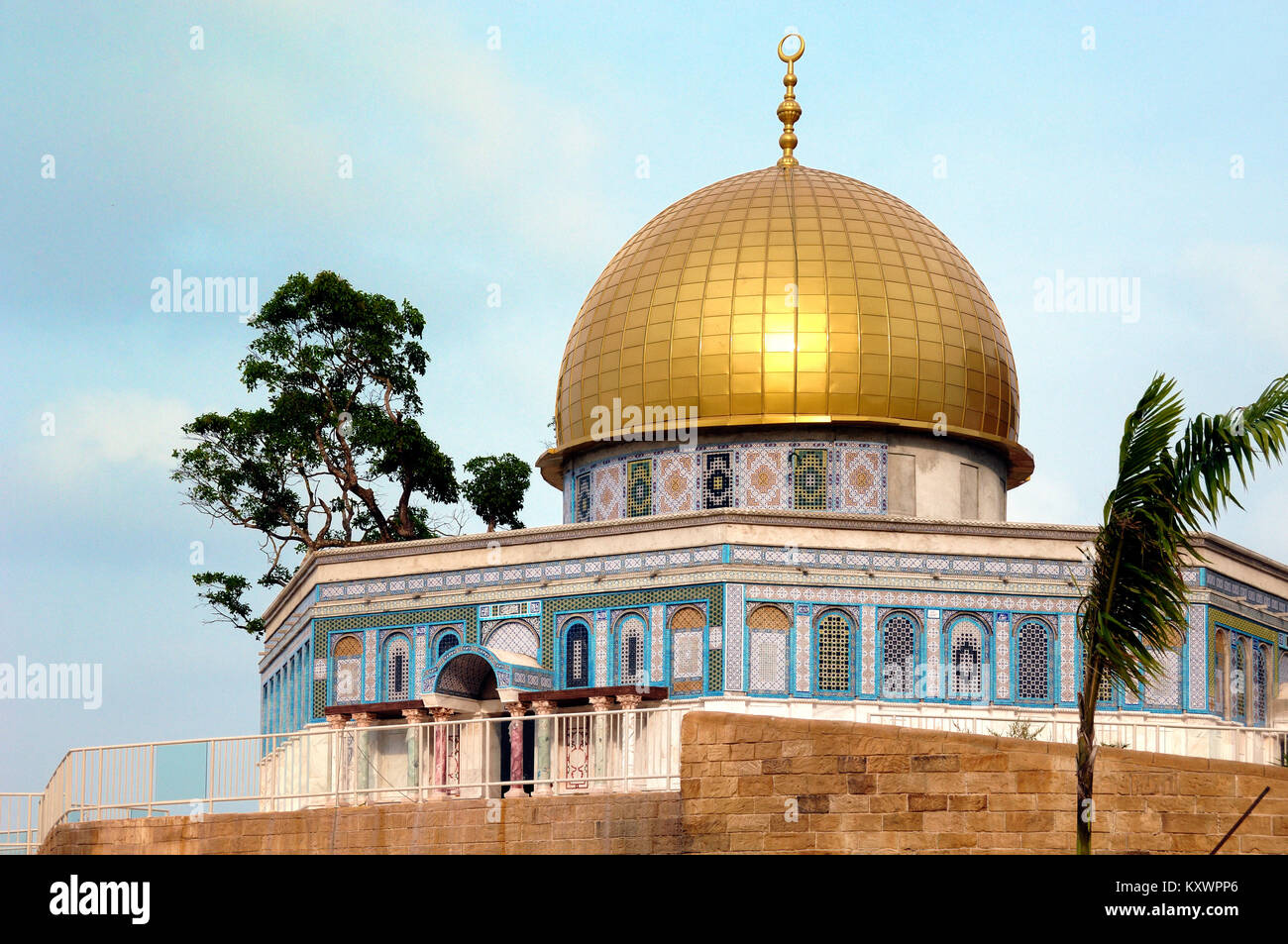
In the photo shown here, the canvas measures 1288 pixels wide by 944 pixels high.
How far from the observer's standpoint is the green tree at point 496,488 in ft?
120

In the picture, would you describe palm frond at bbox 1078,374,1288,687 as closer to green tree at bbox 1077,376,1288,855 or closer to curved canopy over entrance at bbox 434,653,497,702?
green tree at bbox 1077,376,1288,855

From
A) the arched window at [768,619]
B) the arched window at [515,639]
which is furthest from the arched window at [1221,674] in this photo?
the arched window at [515,639]

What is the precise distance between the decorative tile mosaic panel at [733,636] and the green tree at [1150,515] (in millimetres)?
11855

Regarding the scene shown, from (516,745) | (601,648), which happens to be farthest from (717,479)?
(516,745)

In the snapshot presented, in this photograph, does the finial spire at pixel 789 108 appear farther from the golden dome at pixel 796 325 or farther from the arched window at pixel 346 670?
the arched window at pixel 346 670

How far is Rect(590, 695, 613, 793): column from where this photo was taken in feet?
55.1

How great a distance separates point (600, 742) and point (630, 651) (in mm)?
6076

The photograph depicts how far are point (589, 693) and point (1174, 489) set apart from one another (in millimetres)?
12744

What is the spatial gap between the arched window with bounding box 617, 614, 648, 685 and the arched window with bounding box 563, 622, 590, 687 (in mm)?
474

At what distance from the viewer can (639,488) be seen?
1121 inches

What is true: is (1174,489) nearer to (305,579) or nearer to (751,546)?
(751,546)

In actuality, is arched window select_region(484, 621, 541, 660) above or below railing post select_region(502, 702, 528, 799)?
above

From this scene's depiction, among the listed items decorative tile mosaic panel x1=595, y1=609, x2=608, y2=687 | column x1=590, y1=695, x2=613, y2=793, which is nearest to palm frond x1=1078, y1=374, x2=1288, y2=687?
column x1=590, y1=695, x2=613, y2=793
